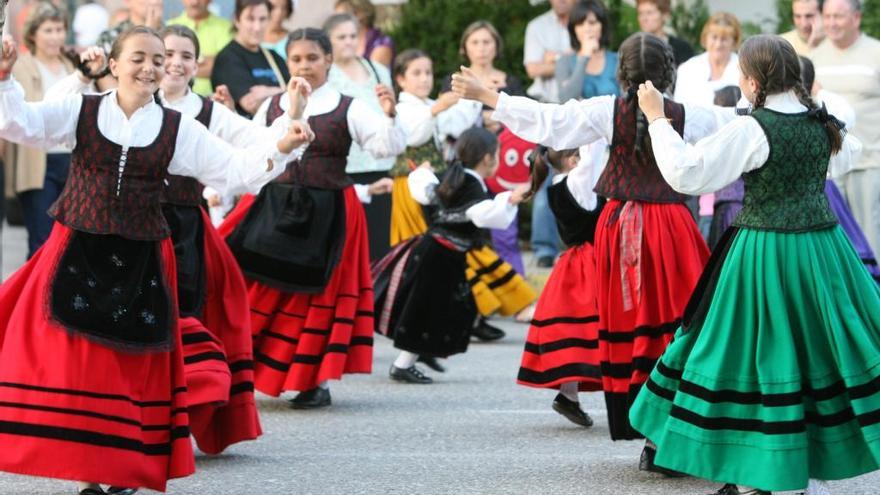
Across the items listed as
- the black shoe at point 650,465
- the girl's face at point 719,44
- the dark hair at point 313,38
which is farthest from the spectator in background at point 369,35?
the black shoe at point 650,465

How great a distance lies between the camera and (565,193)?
24.1 ft

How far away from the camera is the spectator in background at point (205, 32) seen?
11.1m

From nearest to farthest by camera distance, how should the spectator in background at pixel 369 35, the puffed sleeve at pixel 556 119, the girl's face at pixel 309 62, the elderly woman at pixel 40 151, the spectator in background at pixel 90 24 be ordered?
the puffed sleeve at pixel 556 119
the girl's face at pixel 309 62
the elderly woman at pixel 40 151
the spectator in background at pixel 90 24
the spectator in background at pixel 369 35

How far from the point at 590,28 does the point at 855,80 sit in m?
A: 1.94

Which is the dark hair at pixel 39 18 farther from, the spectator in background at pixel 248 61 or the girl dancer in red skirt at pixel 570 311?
the girl dancer in red skirt at pixel 570 311

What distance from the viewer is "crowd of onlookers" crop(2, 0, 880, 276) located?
10633mm

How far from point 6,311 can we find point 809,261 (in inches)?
98.4

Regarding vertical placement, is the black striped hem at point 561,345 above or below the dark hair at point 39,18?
below

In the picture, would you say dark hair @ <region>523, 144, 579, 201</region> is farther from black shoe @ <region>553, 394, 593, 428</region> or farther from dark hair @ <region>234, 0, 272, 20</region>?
dark hair @ <region>234, 0, 272, 20</region>

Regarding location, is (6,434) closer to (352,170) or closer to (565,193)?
(565,193)

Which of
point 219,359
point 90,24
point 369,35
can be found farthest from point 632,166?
point 90,24

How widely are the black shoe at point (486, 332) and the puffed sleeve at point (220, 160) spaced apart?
456 cm

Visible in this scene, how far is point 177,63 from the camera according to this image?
24.6 ft

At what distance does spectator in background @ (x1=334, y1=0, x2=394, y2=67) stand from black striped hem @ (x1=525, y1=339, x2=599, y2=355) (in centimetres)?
573
